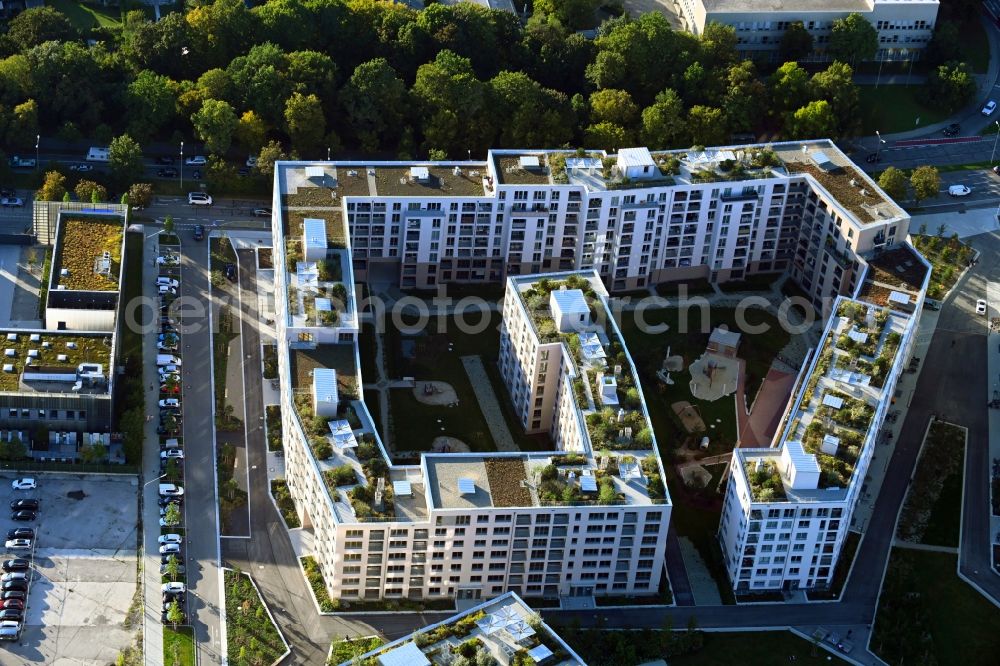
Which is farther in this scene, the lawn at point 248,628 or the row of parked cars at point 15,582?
the row of parked cars at point 15,582

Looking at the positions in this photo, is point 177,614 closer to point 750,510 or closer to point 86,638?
point 86,638

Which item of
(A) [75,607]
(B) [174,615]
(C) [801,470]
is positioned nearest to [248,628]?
(B) [174,615]

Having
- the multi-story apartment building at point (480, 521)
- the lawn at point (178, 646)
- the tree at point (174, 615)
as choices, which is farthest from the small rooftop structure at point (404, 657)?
the tree at point (174, 615)

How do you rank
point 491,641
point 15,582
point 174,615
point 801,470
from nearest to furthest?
1. point 491,641
2. point 174,615
3. point 15,582
4. point 801,470

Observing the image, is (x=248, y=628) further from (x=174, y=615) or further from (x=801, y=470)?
(x=801, y=470)

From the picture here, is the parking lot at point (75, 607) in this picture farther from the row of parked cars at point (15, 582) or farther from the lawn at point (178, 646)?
the lawn at point (178, 646)

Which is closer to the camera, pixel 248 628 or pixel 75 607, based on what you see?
→ pixel 248 628
